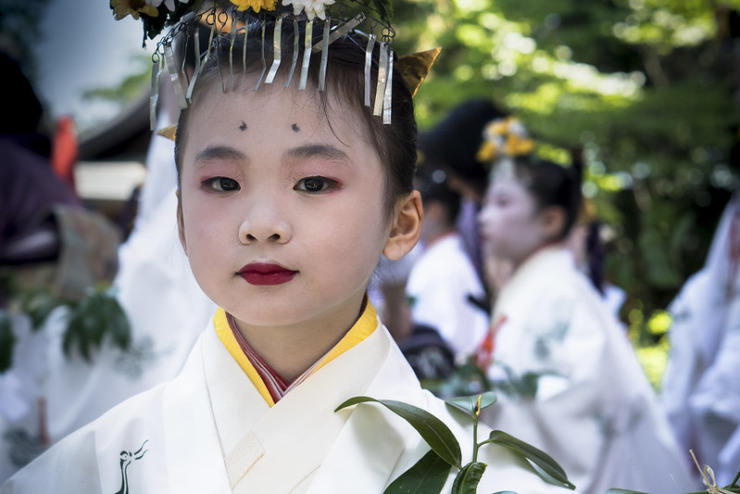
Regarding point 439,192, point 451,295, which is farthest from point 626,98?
point 451,295

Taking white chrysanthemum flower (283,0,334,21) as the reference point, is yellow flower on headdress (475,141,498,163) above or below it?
below

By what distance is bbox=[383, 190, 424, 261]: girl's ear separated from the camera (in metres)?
1.60

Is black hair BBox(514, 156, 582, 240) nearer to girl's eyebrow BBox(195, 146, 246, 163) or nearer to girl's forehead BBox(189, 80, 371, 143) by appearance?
girl's forehead BBox(189, 80, 371, 143)

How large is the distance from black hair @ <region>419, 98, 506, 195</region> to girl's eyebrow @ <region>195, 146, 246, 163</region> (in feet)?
11.7

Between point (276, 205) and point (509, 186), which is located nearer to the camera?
point (276, 205)

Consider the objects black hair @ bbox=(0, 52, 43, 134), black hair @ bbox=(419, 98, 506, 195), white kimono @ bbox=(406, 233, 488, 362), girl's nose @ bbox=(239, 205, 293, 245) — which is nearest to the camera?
girl's nose @ bbox=(239, 205, 293, 245)

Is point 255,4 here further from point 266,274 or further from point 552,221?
point 552,221

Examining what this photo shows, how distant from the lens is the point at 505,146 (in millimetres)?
4121

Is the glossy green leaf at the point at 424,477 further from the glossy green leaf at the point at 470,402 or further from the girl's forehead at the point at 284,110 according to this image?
the girl's forehead at the point at 284,110

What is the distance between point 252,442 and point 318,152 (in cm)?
55

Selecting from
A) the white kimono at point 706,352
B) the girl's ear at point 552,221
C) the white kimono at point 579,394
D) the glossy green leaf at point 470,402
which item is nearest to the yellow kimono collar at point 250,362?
the glossy green leaf at point 470,402

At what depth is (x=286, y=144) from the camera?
135 cm

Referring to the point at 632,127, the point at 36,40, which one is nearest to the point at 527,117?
the point at 632,127

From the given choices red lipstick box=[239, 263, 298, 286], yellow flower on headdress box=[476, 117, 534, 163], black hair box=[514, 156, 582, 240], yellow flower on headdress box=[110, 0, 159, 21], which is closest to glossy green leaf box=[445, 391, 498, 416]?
red lipstick box=[239, 263, 298, 286]
